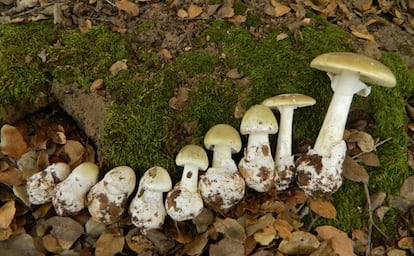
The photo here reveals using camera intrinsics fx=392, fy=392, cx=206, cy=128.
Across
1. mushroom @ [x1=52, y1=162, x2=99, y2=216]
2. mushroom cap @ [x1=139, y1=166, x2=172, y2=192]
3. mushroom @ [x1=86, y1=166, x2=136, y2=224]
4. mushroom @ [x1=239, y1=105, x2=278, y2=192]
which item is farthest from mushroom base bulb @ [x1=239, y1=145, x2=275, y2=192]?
mushroom @ [x1=52, y1=162, x2=99, y2=216]

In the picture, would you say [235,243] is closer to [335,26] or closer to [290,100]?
[290,100]

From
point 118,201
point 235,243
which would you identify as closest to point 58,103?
point 118,201

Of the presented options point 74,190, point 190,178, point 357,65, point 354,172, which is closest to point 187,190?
point 190,178

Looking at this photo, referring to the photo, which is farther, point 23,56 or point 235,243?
point 23,56

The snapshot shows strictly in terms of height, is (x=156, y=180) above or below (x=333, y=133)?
below

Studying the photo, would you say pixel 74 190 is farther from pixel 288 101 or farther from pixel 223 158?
pixel 288 101

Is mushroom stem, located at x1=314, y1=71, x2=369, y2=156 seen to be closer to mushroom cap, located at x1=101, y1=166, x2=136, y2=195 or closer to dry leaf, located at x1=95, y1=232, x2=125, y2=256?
mushroom cap, located at x1=101, y1=166, x2=136, y2=195
